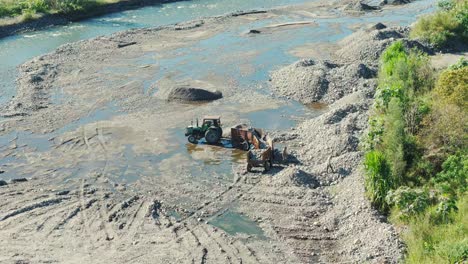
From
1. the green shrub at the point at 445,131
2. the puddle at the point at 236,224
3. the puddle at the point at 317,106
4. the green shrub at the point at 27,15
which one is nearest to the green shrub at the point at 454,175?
the green shrub at the point at 445,131

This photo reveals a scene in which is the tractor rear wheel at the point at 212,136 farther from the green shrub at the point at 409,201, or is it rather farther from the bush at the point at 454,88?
the bush at the point at 454,88

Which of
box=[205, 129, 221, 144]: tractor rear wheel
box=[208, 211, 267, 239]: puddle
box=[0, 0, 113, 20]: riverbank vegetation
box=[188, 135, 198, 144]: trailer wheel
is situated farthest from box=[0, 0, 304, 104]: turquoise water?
box=[208, 211, 267, 239]: puddle

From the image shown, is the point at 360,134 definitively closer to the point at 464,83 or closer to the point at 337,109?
the point at 337,109

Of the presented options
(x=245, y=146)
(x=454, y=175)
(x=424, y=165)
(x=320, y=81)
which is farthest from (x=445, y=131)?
(x=320, y=81)

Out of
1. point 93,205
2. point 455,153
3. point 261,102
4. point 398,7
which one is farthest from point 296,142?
point 398,7

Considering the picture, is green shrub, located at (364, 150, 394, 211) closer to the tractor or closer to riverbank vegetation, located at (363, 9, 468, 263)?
riverbank vegetation, located at (363, 9, 468, 263)

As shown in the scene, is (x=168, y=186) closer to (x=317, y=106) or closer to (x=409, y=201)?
(x=409, y=201)
